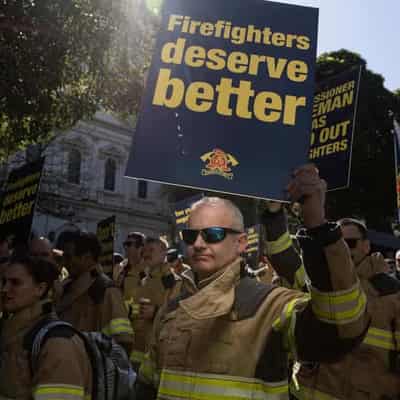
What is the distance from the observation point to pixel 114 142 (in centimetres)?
3616

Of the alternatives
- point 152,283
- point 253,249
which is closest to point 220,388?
point 152,283

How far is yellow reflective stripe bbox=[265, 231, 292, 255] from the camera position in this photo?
326 centimetres

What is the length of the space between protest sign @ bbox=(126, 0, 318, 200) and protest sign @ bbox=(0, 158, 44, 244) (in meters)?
2.78

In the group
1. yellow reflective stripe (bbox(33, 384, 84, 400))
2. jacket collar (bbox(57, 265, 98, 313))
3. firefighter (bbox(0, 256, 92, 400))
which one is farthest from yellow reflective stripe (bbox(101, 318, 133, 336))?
yellow reflective stripe (bbox(33, 384, 84, 400))

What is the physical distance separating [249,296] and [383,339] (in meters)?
1.78

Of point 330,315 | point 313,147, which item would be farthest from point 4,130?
point 330,315

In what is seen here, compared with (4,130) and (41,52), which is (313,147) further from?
(4,130)

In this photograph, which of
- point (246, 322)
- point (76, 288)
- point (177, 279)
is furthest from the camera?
point (177, 279)

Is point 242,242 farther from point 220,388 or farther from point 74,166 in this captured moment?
point 74,166

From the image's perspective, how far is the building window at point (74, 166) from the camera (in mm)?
33156

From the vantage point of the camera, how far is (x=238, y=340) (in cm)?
243

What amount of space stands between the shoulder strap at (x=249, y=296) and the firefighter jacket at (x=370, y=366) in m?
1.08

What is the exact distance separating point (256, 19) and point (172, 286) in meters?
3.91

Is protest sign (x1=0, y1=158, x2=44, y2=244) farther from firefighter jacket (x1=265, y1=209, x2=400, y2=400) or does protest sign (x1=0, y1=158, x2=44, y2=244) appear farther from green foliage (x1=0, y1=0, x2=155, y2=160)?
firefighter jacket (x1=265, y1=209, x2=400, y2=400)
